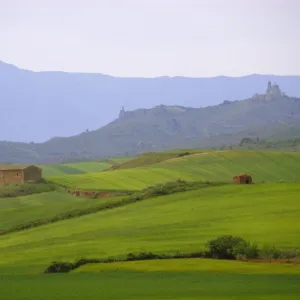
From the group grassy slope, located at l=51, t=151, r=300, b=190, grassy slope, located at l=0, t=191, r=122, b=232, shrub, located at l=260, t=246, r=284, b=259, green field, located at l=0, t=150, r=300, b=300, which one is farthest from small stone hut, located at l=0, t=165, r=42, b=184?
shrub, located at l=260, t=246, r=284, b=259

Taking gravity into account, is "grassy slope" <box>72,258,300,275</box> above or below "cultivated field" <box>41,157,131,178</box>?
below

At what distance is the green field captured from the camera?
31.5 m

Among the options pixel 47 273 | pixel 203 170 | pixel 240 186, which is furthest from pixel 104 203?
pixel 203 170

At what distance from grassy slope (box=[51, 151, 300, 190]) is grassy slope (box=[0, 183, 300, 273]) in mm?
25833

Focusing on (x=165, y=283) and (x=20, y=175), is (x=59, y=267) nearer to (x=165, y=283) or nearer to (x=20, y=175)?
(x=165, y=283)

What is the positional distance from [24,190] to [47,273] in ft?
171

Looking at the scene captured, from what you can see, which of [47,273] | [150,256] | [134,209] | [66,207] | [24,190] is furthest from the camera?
[24,190]

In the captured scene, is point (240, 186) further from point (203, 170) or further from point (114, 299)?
point (114, 299)

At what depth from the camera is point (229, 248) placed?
1692 inches

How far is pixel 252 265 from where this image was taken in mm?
39188

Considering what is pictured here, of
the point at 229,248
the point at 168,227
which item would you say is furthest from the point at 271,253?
the point at 168,227

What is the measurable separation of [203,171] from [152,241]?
63.6m

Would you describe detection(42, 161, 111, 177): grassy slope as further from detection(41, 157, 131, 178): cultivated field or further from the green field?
the green field

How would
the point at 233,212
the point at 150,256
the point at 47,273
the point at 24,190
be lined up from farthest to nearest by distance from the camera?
the point at 24,190 < the point at 233,212 < the point at 150,256 < the point at 47,273
